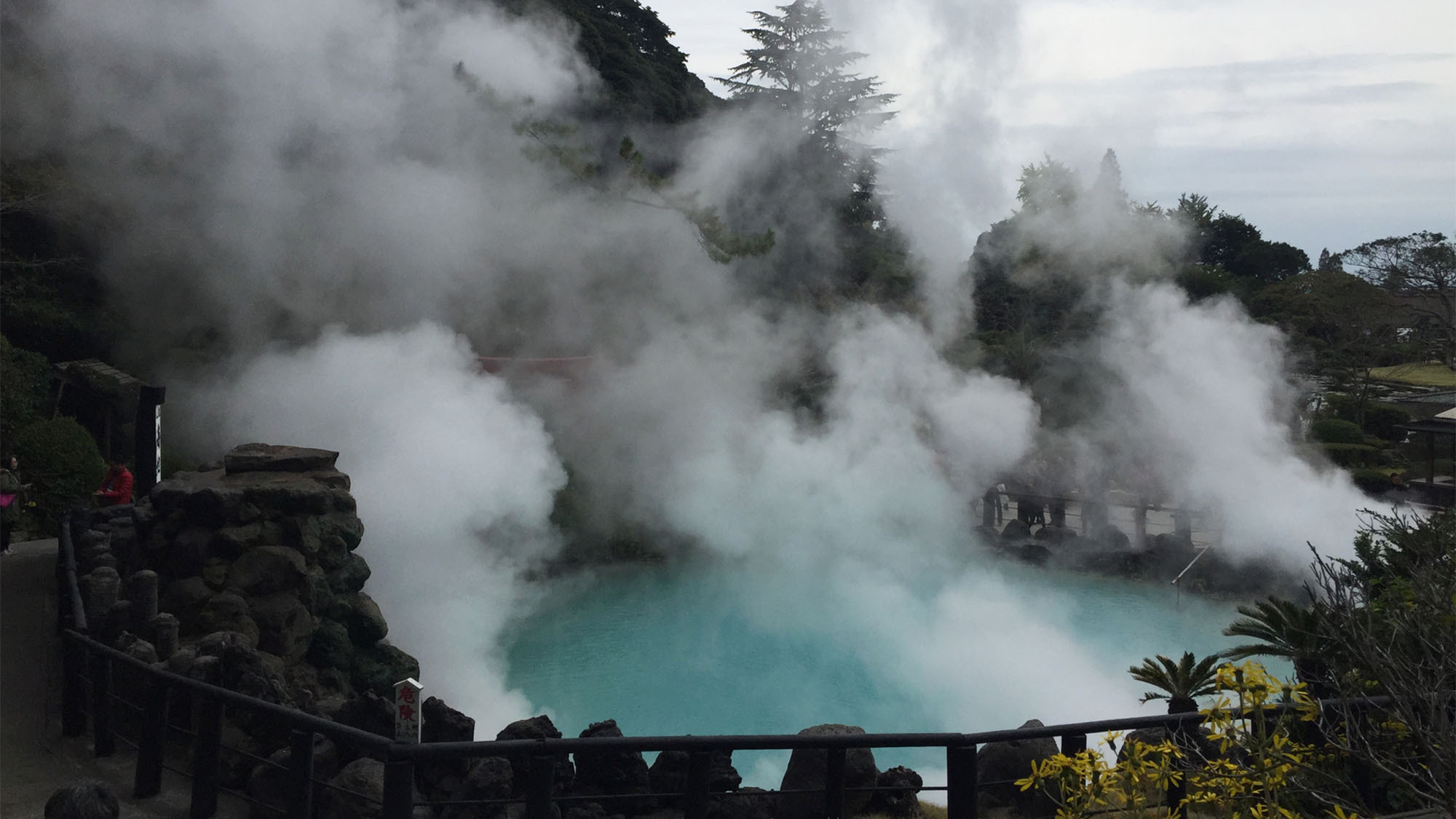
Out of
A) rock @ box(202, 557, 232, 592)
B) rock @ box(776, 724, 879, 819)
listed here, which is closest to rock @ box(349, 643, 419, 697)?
Result: rock @ box(202, 557, 232, 592)

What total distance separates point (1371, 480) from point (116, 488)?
1867 cm

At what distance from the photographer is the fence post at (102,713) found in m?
5.59

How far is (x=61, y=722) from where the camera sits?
6.04 metres

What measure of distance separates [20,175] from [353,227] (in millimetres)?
4488

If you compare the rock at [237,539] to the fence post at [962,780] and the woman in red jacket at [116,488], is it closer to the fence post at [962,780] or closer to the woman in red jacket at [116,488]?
the woman in red jacket at [116,488]

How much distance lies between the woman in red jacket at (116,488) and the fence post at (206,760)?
21.0 ft

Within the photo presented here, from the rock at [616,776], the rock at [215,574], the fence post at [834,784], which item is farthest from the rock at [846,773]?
the rock at [215,574]

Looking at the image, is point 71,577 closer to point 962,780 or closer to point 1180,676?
point 962,780

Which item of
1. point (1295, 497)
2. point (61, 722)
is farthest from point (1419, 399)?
point (61, 722)

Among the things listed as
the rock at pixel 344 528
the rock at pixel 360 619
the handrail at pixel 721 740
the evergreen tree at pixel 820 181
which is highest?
the evergreen tree at pixel 820 181

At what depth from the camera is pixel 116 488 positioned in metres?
10.4

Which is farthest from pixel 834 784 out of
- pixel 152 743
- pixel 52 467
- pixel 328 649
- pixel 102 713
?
pixel 52 467

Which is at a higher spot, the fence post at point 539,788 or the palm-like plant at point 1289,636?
the palm-like plant at point 1289,636

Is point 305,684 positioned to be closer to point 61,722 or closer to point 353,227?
point 61,722
